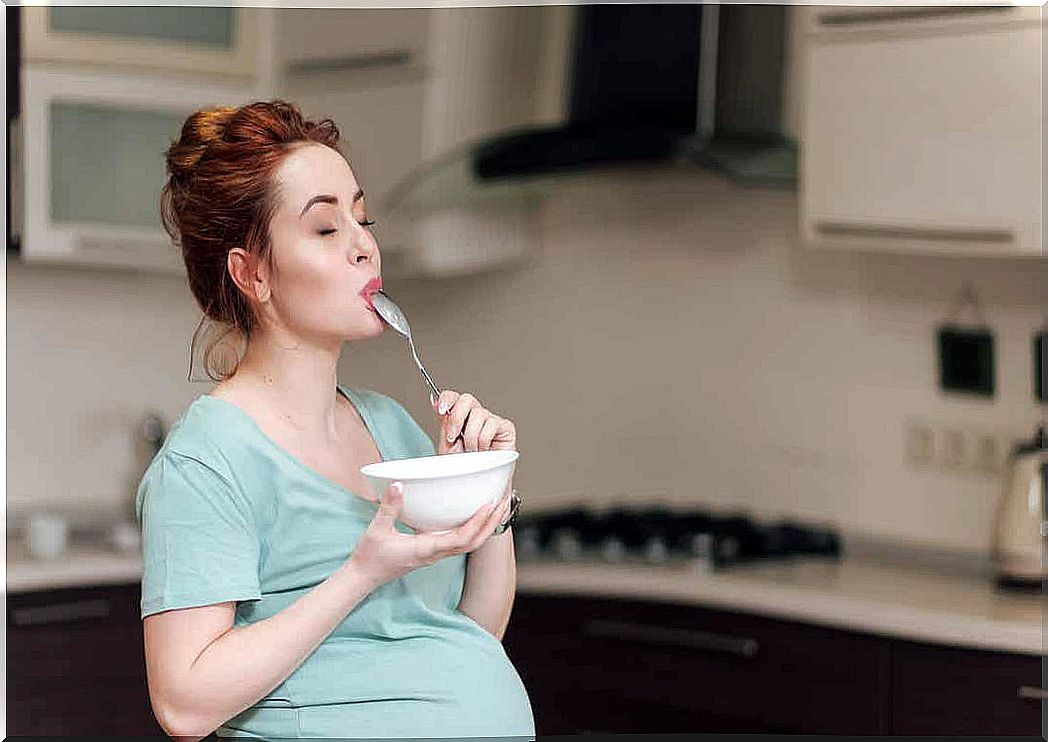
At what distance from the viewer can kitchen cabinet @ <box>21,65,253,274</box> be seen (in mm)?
3020

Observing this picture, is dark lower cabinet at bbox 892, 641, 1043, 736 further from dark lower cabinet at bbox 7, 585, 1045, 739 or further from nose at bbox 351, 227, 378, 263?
nose at bbox 351, 227, 378, 263

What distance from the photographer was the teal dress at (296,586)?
1.39 m

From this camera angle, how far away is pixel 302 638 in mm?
1375

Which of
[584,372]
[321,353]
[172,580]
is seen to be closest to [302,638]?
[172,580]

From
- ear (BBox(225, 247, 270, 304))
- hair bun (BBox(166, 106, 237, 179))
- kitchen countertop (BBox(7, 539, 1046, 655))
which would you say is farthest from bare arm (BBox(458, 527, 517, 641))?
kitchen countertop (BBox(7, 539, 1046, 655))

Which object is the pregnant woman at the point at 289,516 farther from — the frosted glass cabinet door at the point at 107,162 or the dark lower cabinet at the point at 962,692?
the frosted glass cabinet door at the point at 107,162

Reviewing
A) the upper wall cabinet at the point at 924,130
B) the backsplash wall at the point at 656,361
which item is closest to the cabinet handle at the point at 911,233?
the upper wall cabinet at the point at 924,130

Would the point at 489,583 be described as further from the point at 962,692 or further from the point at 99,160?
the point at 99,160

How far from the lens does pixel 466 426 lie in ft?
5.04

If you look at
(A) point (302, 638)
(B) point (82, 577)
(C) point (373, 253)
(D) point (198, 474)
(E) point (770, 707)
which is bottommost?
(E) point (770, 707)

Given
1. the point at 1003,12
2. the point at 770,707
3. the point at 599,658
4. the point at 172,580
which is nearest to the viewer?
the point at 172,580

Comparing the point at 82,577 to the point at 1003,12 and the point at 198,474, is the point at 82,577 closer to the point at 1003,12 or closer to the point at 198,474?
the point at 198,474

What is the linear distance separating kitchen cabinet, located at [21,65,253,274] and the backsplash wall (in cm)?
35

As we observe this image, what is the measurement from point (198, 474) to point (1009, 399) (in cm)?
204
